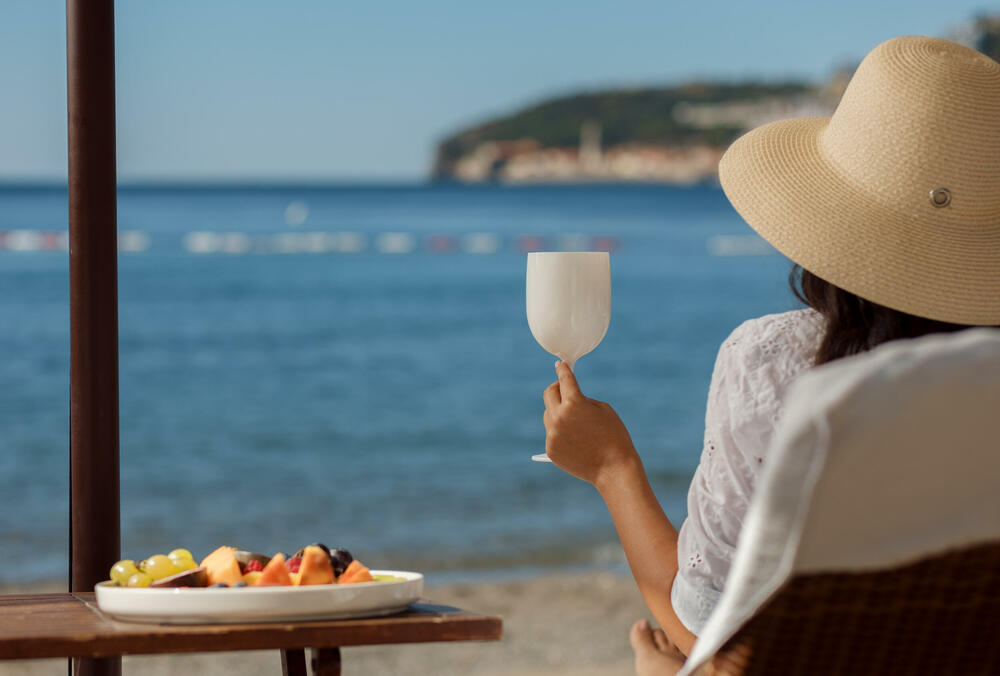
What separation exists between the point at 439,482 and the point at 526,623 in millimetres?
3787

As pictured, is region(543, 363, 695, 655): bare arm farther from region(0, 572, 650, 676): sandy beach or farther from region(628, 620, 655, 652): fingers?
region(0, 572, 650, 676): sandy beach

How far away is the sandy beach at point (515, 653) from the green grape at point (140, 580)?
2.98 metres

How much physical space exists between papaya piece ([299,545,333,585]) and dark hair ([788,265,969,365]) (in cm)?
52

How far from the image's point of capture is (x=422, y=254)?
27547mm

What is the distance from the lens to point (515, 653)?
425cm

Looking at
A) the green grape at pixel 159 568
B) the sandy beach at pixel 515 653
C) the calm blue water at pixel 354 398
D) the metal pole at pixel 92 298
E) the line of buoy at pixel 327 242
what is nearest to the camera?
the green grape at pixel 159 568

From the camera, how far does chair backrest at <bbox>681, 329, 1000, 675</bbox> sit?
80 centimetres

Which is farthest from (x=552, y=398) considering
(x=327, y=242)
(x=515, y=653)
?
(x=327, y=242)

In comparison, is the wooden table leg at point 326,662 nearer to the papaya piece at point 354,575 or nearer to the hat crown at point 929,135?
the papaya piece at point 354,575

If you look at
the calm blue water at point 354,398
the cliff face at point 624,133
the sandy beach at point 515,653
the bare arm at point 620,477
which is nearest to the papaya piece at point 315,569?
the bare arm at point 620,477

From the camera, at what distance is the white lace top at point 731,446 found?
46.2 inches

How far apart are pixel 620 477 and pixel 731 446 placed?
205mm

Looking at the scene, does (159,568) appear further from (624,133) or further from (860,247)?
(624,133)

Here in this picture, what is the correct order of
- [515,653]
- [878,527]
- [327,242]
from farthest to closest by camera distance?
[327,242]
[515,653]
[878,527]
